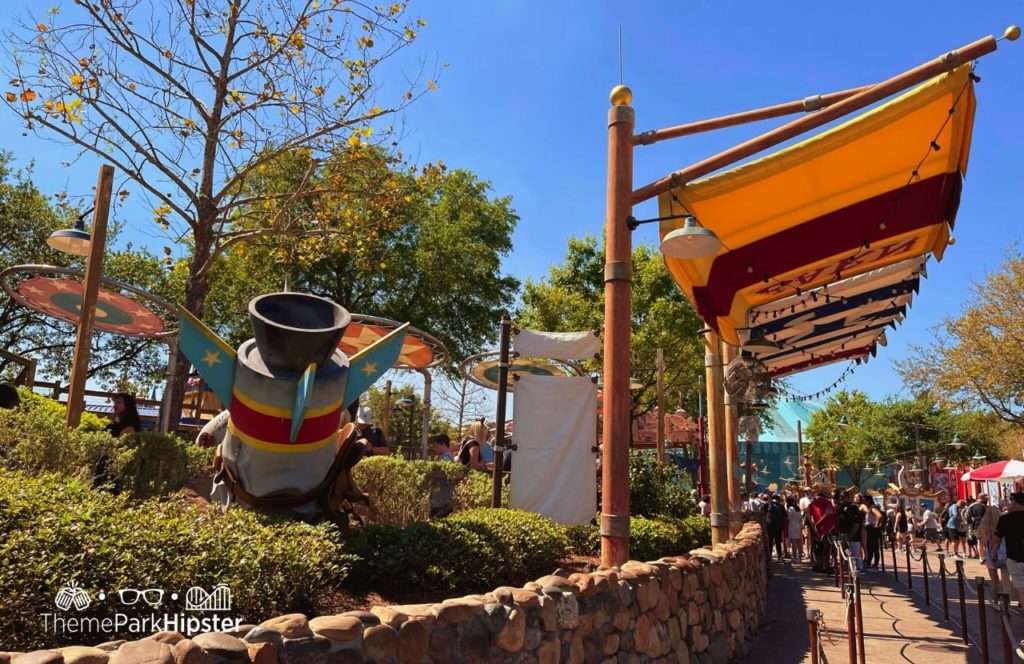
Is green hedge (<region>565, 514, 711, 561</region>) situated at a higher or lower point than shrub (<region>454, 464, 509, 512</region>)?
lower

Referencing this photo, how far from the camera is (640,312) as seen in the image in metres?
26.2

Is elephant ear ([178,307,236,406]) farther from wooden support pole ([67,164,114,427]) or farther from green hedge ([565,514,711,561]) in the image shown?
green hedge ([565,514,711,561])

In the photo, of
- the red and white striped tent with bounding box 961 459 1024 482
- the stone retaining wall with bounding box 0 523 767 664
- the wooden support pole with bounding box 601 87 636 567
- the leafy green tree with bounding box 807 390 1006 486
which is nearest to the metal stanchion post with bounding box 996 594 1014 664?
the stone retaining wall with bounding box 0 523 767 664

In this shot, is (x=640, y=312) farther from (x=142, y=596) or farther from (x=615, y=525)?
(x=142, y=596)

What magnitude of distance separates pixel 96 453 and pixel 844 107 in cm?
752

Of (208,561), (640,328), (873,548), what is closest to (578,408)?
(208,561)

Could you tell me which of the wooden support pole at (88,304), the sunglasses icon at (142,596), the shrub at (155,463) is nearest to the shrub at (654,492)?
the shrub at (155,463)

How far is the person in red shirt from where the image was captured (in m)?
14.9

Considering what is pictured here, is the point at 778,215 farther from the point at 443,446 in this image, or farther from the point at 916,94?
the point at 443,446

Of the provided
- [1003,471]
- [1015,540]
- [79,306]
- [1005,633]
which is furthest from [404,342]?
[1003,471]

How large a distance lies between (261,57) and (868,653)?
1196 cm

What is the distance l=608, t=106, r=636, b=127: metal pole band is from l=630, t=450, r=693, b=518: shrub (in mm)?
5347

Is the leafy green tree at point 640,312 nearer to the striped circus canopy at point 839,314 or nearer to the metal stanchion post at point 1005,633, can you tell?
the striped circus canopy at point 839,314

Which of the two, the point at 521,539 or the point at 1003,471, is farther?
the point at 1003,471
